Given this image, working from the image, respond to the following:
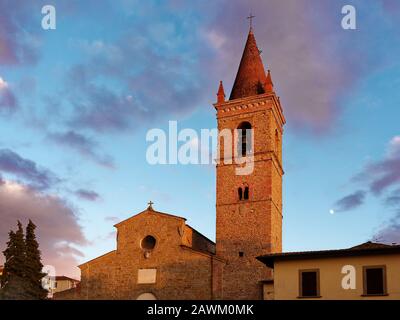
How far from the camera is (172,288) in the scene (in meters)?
32.2

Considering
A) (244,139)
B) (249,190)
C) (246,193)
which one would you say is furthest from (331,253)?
(244,139)

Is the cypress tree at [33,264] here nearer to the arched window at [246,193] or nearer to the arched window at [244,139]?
the arched window at [246,193]

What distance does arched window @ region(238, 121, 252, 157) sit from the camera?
1420 inches

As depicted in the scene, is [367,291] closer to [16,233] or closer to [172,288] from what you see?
[172,288]

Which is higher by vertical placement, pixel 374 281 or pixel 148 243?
pixel 148 243

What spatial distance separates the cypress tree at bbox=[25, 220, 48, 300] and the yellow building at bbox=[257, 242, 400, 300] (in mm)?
22788

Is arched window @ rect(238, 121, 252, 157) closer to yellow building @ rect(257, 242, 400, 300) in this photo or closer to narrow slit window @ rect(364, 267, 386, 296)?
yellow building @ rect(257, 242, 400, 300)

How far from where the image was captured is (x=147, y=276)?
3319cm

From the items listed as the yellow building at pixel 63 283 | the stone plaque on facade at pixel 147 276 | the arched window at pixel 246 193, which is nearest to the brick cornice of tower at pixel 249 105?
the arched window at pixel 246 193

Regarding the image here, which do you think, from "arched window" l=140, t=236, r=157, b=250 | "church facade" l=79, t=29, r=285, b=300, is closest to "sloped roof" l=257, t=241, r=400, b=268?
"church facade" l=79, t=29, r=285, b=300

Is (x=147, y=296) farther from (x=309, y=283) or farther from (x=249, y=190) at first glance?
(x=309, y=283)

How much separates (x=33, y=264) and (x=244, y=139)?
59.5ft

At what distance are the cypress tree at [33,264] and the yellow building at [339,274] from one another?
22.8 m
